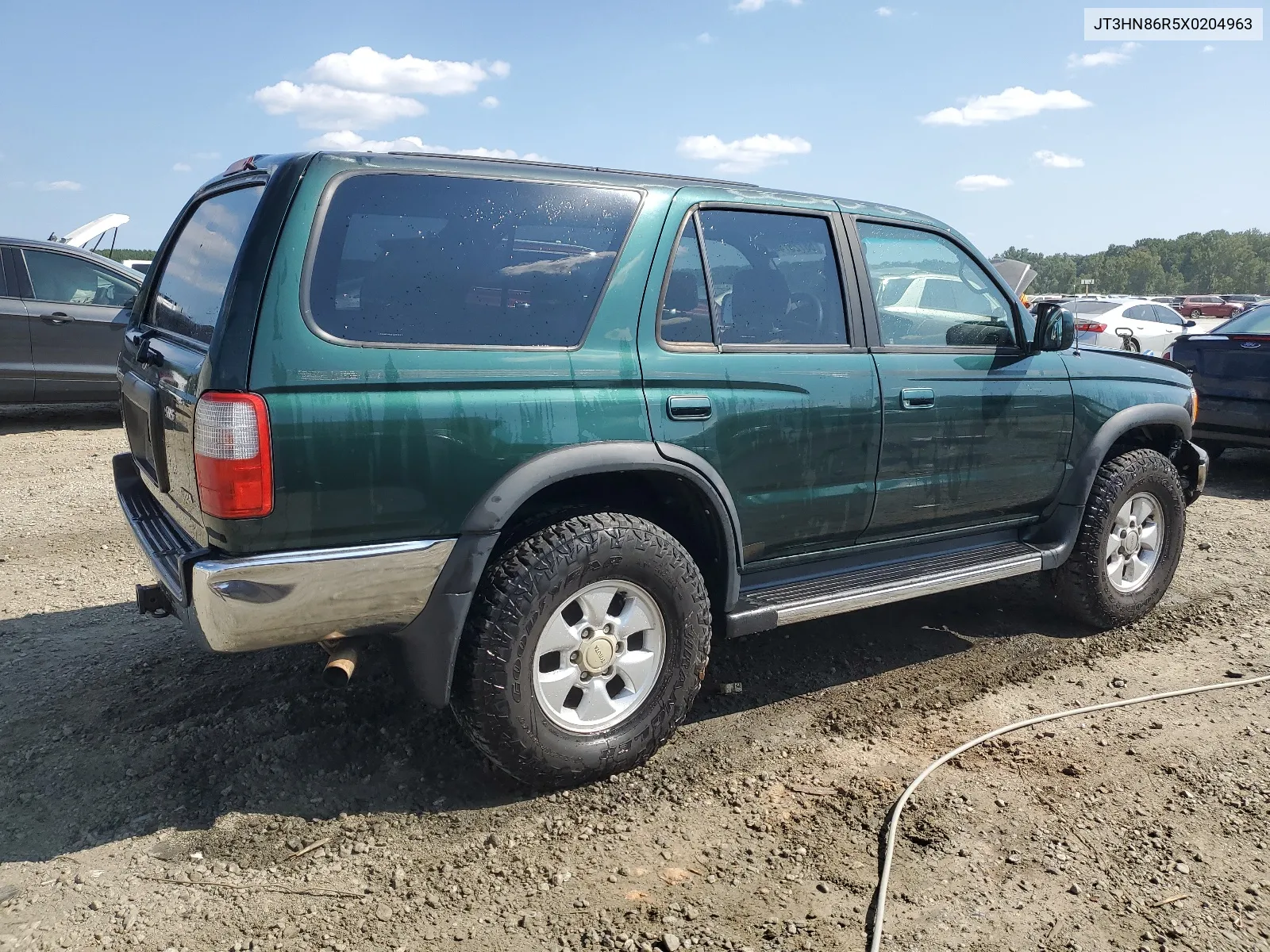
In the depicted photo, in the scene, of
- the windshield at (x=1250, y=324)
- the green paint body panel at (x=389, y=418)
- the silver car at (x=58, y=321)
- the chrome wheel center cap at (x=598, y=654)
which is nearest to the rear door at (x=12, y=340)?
the silver car at (x=58, y=321)

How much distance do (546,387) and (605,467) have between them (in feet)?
0.99

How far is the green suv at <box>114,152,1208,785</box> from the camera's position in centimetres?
262

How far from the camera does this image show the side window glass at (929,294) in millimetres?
3889

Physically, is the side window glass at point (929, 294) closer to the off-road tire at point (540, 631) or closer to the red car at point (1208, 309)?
the off-road tire at point (540, 631)

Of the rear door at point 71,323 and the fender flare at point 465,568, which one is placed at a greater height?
the rear door at point 71,323

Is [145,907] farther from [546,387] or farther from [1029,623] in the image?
[1029,623]

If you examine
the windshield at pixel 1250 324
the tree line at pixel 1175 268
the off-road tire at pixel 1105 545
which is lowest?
the off-road tire at pixel 1105 545

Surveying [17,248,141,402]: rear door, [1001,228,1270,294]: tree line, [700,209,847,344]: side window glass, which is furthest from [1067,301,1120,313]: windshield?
[1001,228,1270,294]: tree line

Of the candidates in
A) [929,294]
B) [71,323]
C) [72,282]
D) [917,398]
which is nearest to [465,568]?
[917,398]

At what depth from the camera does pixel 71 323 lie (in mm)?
8812

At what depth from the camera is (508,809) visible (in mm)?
3010

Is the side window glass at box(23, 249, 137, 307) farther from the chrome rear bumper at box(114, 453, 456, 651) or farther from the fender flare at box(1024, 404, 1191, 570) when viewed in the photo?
the fender flare at box(1024, 404, 1191, 570)

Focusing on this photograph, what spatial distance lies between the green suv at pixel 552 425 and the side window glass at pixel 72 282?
240 inches

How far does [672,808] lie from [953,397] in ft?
6.41
